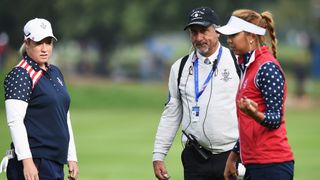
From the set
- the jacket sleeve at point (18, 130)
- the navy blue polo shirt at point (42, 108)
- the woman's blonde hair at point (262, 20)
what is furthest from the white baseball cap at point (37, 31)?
the woman's blonde hair at point (262, 20)

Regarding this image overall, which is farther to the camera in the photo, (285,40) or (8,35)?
(285,40)

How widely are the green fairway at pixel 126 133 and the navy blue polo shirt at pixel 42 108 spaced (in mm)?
7556

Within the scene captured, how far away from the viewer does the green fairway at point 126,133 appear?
19078mm

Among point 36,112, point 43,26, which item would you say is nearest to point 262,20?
point 43,26

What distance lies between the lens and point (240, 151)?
7480mm

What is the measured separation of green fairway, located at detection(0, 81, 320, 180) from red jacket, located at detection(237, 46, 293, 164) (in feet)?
28.1

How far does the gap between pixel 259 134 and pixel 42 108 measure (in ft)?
5.55

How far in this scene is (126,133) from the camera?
96.4ft

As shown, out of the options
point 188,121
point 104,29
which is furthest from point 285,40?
point 188,121

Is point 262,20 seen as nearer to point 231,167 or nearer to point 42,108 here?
point 231,167

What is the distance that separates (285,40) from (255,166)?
106m

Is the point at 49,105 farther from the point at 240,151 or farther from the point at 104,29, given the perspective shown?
the point at 104,29

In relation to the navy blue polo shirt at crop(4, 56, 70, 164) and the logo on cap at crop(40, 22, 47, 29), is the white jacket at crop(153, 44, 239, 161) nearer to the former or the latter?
the navy blue polo shirt at crop(4, 56, 70, 164)

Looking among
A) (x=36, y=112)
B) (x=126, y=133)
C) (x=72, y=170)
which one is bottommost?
(x=126, y=133)
